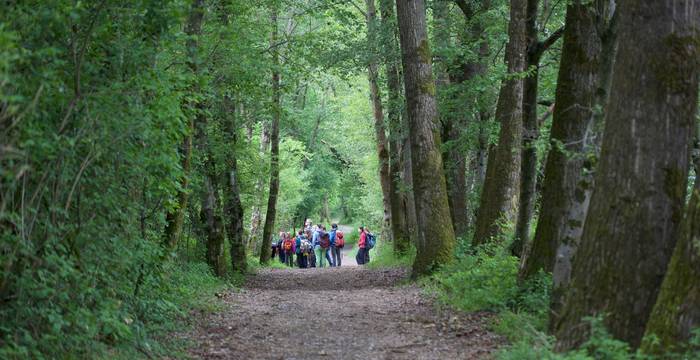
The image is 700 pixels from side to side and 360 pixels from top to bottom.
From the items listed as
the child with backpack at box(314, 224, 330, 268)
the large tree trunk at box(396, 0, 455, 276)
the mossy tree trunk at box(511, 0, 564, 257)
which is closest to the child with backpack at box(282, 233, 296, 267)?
the child with backpack at box(314, 224, 330, 268)

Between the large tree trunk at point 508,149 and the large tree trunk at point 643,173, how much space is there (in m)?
5.87

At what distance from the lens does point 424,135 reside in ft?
49.0

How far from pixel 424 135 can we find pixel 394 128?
761 cm

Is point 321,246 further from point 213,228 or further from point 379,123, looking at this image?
point 213,228

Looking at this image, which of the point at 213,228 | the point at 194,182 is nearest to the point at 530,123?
the point at 194,182

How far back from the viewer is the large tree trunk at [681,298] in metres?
5.47

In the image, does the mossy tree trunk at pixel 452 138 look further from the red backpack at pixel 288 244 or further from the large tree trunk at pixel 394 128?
the red backpack at pixel 288 244

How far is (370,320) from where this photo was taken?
1103 centimetres

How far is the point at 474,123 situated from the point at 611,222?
11.6 meters

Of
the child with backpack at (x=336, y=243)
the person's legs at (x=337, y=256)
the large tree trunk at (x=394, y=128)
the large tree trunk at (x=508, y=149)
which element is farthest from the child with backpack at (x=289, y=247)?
the large tree trunk at (x=508, y=149)

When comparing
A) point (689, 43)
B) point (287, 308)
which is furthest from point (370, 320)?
point (689, 43)

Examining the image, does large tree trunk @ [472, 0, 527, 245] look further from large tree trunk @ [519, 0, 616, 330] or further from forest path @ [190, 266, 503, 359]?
large tree trunk @ [519, 0, 616, 330]

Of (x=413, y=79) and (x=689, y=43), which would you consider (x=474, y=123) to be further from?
(x=689, y=43)

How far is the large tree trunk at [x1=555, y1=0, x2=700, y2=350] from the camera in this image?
6043 millimetres
